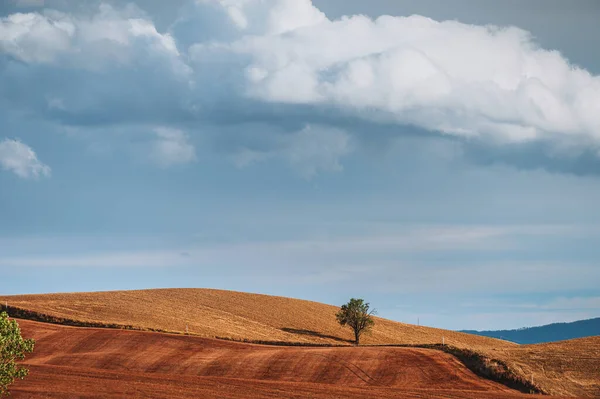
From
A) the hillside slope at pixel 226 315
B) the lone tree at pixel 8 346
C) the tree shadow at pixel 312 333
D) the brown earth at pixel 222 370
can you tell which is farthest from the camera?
the tree shadow at pixel 312 333

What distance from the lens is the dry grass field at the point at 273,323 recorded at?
2485 inches

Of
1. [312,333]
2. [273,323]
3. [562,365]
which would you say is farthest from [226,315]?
[562,365]

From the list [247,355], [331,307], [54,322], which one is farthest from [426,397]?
[331,307]

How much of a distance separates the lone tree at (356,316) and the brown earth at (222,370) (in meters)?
31.6

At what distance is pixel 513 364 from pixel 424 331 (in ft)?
219

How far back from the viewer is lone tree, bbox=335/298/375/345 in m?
104

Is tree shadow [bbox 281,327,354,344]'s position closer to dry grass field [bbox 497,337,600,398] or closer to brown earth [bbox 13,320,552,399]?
brown earth [bbox 13,320,552,399]

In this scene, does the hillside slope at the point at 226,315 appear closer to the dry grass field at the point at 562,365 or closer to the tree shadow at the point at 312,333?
the tree shadow at the point at 312,333

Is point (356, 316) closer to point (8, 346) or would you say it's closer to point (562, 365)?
point (562, 365)

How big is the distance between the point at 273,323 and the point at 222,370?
46712 millimetres

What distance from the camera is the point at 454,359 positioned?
65.5 meters

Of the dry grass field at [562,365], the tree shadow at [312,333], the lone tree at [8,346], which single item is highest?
the tree shadow at [312,333]

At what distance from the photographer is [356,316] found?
10406 centimetres

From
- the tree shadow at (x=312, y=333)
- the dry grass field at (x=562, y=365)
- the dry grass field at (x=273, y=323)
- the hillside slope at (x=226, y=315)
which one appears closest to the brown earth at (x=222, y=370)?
the dry grass field at (x=562, y=365)
